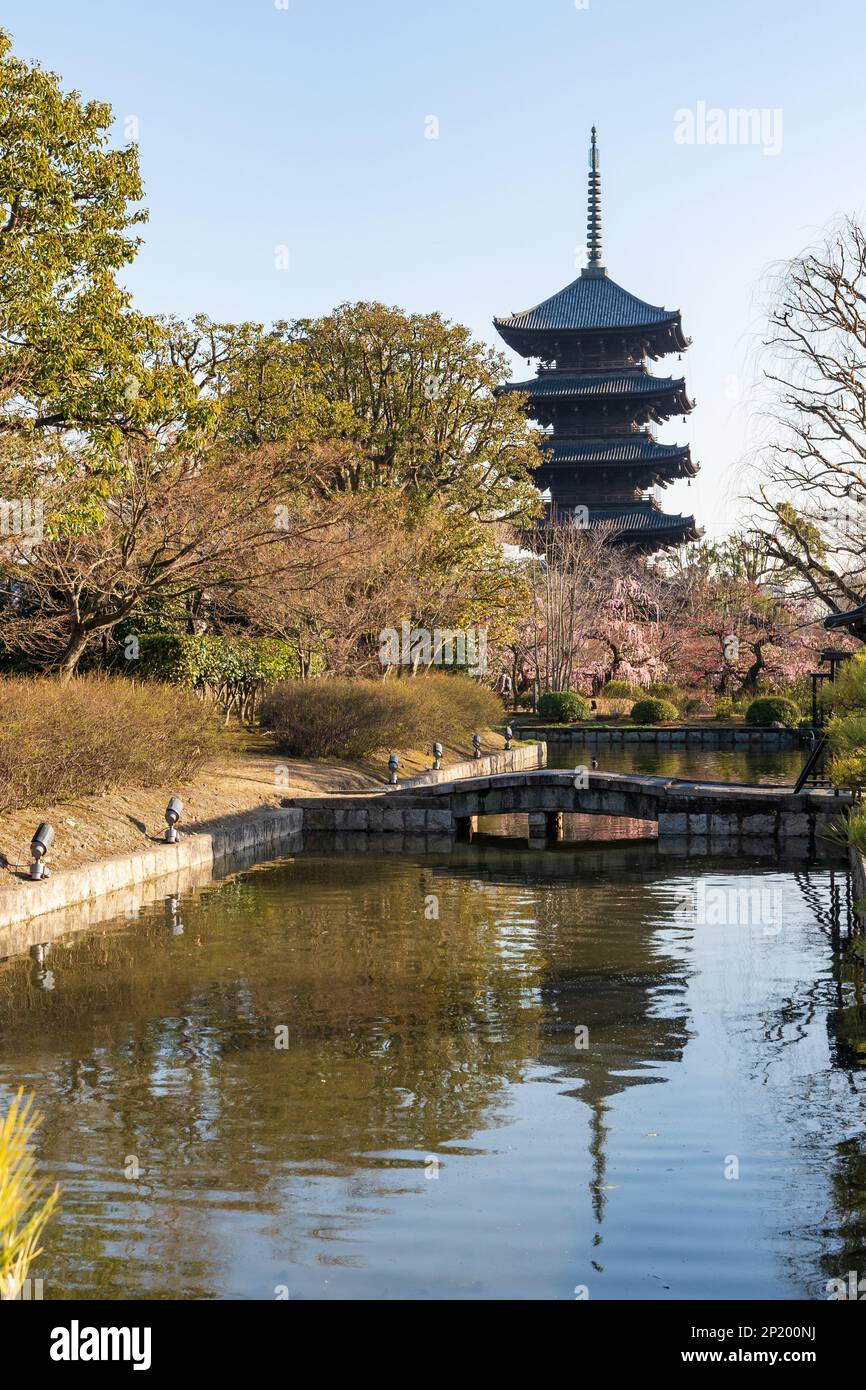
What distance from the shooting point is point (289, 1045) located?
9.57m

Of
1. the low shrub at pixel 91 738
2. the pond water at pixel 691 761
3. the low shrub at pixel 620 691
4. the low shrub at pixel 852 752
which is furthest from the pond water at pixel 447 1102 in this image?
the low shrub at pixel 620 691

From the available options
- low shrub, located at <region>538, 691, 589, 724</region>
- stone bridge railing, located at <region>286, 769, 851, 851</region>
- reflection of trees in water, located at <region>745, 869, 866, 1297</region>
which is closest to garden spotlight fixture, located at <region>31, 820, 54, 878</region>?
reflection of trees in water, located at <region>745, 869, 866, 1297</region>

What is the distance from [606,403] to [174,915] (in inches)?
2160

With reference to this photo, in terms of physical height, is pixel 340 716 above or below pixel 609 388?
below

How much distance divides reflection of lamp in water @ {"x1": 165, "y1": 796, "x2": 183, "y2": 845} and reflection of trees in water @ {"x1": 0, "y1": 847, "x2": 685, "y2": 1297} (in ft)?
5.66

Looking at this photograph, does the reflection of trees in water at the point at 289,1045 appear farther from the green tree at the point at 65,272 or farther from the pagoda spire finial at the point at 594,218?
the pagoda spire finial at the point at 594,218

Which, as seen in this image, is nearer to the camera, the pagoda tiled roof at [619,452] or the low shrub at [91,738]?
the low shrub at [91,738]

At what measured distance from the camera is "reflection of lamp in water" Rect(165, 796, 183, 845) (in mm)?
17578

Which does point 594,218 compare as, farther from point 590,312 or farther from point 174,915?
point 174,915

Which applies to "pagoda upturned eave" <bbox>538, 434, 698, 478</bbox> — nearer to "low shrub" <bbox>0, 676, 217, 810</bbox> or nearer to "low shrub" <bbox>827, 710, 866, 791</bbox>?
"low shrub" <bbox>0, 676, 217, 810</bbox>

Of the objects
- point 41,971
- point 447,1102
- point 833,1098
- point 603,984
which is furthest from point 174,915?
point 833,1098

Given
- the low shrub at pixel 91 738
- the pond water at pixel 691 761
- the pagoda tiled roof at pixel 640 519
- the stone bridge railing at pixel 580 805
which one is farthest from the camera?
the pagoda tiled roof at pixel 640 519

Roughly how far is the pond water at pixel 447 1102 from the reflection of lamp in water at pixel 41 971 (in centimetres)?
4

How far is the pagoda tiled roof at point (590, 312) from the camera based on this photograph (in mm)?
66062
